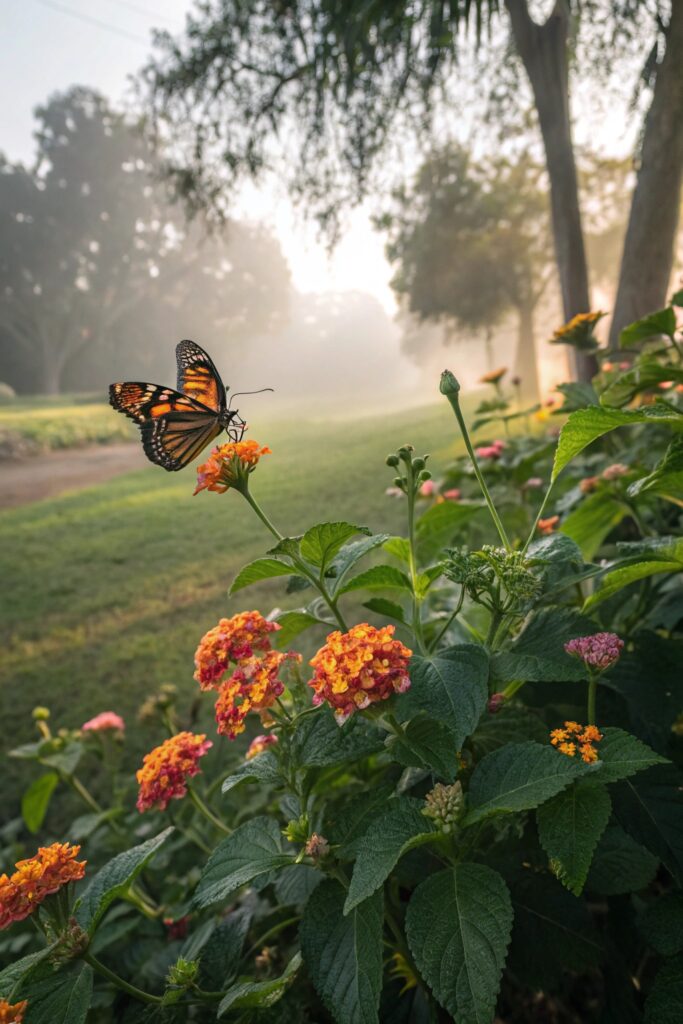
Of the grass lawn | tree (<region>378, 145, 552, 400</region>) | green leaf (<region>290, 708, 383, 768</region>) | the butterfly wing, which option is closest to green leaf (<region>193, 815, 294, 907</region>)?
green leaf (<region>290, 708, 383, 768</region>)

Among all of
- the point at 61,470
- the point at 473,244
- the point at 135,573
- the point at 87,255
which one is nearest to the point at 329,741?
the point at 135,573

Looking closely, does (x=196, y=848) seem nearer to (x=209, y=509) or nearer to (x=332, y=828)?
(x=332, y=828)

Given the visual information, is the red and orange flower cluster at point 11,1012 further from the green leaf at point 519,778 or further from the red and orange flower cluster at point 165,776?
the green leaf at point 519,778

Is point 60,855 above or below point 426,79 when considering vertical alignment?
below

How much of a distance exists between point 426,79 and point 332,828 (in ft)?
14.1

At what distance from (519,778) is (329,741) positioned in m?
0.23

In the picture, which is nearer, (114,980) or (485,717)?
(114,980)

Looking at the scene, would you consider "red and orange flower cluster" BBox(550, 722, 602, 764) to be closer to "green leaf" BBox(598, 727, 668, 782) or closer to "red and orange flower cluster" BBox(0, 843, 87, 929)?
"green leaf" BBox(598, 727, 668, 782)

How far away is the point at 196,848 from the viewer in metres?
1.75

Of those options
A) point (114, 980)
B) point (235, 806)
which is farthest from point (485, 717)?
point (235, 806)

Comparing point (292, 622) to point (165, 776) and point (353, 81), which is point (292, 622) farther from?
point (353, 81)

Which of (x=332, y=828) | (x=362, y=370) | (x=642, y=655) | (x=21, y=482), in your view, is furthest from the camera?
(x=362, y=370)

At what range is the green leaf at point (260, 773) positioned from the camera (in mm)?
797

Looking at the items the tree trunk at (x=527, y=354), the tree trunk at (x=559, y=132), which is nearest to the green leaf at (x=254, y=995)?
the tree trunk at (x=559, y=132)
